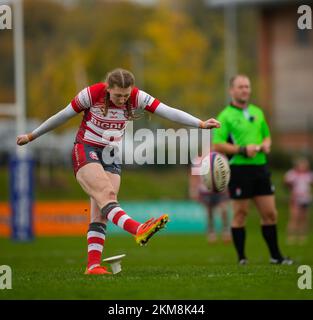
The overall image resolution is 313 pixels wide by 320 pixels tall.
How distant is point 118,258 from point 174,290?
1.39 m

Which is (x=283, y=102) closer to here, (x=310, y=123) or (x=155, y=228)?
(x=310, y=123)

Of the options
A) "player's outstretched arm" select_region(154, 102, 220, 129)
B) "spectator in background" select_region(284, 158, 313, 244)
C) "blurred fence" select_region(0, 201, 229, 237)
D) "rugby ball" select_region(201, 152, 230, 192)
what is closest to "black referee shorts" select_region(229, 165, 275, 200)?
"rugby ball" select_region(201, 152, 230, 192)

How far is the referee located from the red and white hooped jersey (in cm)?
223

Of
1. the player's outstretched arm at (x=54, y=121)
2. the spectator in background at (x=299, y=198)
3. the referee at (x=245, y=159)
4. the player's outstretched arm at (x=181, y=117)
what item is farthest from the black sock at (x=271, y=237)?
the spectator in background at (x=299, y=198)

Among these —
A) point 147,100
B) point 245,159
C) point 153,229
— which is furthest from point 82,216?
point 153,229

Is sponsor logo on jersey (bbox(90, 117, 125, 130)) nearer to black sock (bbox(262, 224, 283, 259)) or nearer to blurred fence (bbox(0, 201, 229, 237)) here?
black sock (bbox(262, 224, 283, 259))

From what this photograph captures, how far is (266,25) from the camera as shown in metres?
43.7

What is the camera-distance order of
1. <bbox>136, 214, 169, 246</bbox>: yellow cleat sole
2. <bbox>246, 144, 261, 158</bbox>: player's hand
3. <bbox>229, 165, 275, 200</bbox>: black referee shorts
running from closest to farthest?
<bbox>136, 214, 169, 246</bbox>: yellow cleat sole < <bbox>246, 144, 261, 158</bbox>: player's hand < <bbox>229, 165, 275, 200</bbox>: black referee shorts

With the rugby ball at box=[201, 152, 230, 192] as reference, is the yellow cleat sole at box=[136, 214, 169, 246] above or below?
below

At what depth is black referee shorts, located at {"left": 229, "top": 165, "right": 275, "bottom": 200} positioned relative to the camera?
10844 mm

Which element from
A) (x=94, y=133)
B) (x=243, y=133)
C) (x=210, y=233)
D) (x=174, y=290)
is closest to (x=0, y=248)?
(x=210, y=233)

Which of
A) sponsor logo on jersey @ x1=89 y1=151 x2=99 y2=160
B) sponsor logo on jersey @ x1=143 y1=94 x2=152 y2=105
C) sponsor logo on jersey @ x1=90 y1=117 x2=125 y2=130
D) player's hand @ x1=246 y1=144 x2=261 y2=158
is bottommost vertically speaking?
sponsor logo on jersey @ x1=89 y1=151 x2=99 y2=160

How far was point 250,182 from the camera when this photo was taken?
1084 centimetres

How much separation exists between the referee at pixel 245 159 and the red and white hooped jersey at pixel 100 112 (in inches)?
87.7
